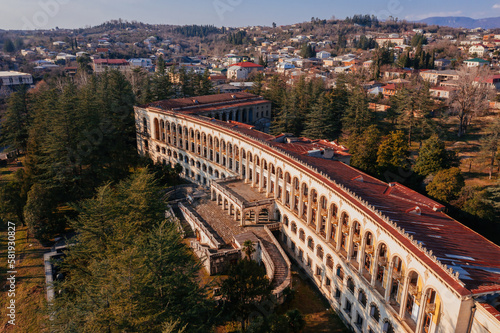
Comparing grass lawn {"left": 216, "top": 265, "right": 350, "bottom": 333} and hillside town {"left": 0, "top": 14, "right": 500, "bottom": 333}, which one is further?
grass lawn {"left": 216, "top": 265, "right": 350, "bottom": 333}

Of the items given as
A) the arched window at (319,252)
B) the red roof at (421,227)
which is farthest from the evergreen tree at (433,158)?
the arched window at (319,252)

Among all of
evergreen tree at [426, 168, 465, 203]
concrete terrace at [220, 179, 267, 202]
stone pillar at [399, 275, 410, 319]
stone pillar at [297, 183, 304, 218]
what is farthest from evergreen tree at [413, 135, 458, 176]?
stone pillar at [399, 275, 410, 319]

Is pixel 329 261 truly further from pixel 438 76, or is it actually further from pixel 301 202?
pixel 438 76

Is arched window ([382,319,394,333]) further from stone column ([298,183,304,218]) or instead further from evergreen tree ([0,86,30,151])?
evergreen tree ([0,86,30,151])

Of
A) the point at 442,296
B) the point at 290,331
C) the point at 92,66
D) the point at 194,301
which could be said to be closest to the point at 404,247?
the point at 442,296

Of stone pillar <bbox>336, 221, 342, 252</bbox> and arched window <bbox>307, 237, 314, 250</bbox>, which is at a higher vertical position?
stone pillar <bbox>336, 221, 342, 252</bbox>

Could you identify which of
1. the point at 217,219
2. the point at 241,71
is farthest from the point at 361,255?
the point at 241,71
